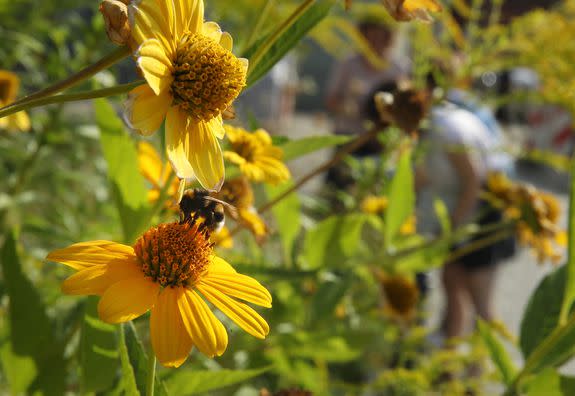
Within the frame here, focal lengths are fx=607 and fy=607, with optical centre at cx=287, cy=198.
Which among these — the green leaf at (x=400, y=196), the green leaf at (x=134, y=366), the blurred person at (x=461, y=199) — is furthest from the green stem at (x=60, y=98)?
the blurred person at (x=461, y=199)

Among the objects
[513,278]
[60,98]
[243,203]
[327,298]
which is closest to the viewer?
[60,98]

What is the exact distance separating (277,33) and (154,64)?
2.5 inches

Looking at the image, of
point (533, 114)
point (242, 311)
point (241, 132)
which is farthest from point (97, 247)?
point (533, 114)

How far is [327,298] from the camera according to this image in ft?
1.78

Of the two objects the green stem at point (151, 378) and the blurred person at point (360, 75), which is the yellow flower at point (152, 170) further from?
the blurred person at point (360, 75)

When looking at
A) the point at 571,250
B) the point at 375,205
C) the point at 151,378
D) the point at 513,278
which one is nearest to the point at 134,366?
the point at 151,378

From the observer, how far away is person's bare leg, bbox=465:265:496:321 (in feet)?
5.22

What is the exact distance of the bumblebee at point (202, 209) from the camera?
298 millimetres

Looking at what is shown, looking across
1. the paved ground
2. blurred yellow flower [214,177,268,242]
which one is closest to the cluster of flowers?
blurred yellow flower [214,177,268,242]

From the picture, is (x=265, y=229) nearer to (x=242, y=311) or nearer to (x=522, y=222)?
(x=242, y=311)

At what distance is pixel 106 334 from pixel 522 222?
551 millimetres

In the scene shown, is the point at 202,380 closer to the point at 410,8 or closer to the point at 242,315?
the point at 242,315

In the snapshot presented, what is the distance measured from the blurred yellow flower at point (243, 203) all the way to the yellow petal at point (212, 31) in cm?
13

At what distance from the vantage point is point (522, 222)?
720mm
